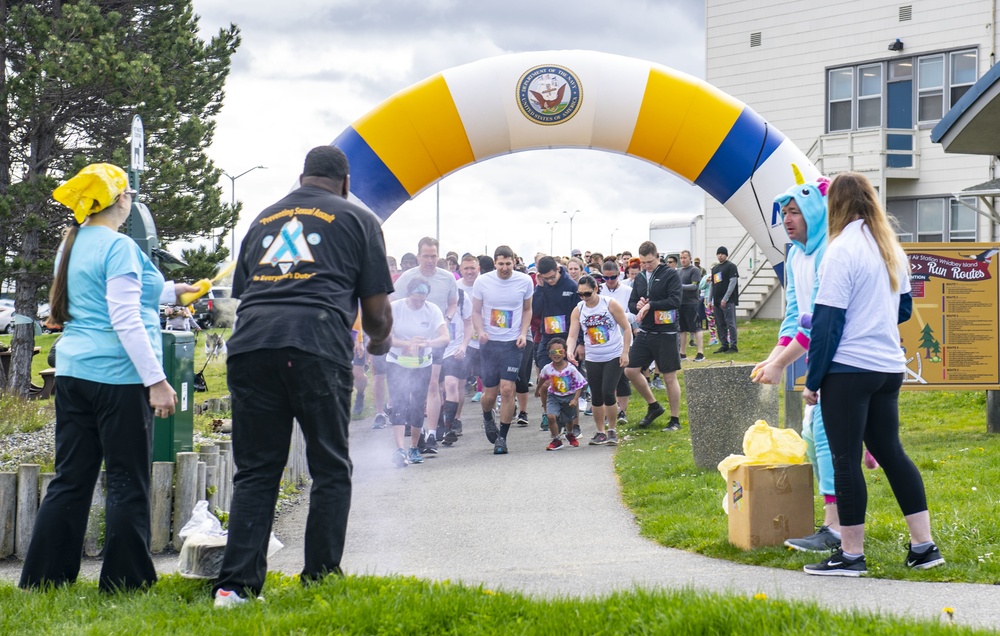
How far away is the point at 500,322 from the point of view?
37.7 ft

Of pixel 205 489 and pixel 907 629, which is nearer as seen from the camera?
pixel 907 629

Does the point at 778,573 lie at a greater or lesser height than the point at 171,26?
lesser

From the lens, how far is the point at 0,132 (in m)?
15.6

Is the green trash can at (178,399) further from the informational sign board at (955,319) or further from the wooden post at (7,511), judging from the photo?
the informational sign board at (955,319)

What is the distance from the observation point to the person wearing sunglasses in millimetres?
11219

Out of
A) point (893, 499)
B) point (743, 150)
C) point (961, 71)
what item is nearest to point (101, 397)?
point (893, 499)

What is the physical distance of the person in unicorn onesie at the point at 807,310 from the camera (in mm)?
5629

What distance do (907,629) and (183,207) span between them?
50.0 ft

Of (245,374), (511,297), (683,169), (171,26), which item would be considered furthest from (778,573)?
(171,26)

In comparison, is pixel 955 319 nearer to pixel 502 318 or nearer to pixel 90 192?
pixel 502 318

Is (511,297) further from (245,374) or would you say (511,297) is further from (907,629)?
(907,629)

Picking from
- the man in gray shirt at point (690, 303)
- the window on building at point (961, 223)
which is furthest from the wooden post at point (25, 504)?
the window on building at point (961, 223)

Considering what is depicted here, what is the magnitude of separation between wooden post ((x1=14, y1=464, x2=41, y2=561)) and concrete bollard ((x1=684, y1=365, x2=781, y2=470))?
503 cm

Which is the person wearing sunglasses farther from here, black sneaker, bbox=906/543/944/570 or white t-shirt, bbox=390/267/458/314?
black sneaker, bbox=906/543/944/570
